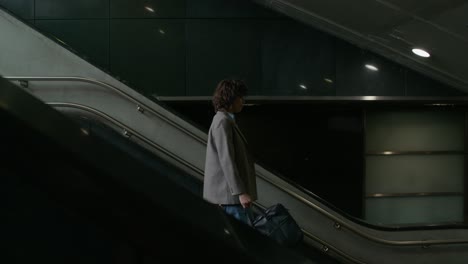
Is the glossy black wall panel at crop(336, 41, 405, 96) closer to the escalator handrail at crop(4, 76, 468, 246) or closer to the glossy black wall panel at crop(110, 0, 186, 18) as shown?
the glossy black wall panel at crop(110, 0, 186, 18)

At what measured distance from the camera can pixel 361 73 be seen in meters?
7.04

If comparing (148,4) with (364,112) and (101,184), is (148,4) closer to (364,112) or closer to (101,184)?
(364,112)

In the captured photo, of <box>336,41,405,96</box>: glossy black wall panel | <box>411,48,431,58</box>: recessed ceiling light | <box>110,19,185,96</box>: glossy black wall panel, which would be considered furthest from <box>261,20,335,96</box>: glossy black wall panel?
<box>411,48,431,58</box>: recessed ceiling light

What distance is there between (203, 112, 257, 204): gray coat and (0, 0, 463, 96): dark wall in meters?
3.78

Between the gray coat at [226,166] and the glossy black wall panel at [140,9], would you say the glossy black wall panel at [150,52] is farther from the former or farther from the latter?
the gray coat at [226,166]

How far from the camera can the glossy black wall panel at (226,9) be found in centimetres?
696

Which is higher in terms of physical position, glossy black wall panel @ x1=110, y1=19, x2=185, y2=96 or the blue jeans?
glossy black wall panel @ x1=110, y1=19, x2=185, y2=96

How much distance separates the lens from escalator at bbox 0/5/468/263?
4277mm

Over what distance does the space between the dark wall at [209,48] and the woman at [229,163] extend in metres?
3.71

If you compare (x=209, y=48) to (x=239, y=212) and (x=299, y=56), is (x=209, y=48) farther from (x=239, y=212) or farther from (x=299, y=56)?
(x=239, y=212)

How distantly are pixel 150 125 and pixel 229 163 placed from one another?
2236 millimetres

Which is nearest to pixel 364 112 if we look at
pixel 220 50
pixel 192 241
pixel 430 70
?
pixel 430 70

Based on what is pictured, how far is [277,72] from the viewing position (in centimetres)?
699

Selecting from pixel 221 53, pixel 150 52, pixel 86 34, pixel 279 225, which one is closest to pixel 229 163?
pixel 279 225
